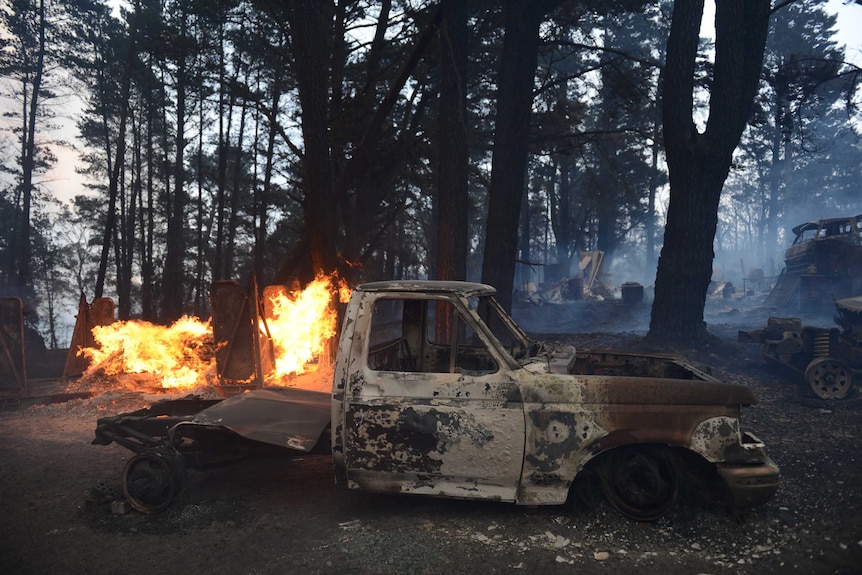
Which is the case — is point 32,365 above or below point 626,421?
below

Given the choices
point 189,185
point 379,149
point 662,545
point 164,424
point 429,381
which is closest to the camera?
point 662,545

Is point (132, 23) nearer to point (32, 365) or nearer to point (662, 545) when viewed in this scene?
point (32, 365)

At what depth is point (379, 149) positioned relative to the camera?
49.8ft

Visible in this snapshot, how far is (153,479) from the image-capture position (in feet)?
14.4

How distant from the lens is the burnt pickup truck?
3766 millimetres

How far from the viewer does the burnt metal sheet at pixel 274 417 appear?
434cm

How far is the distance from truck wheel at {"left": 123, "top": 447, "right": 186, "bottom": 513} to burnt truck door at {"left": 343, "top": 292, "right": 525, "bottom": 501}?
157cm

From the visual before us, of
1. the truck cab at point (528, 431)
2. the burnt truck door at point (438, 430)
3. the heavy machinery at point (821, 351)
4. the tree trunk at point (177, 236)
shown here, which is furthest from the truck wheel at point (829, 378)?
the tree trunk at point (177, 236)

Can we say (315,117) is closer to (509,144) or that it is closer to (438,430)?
(509,144)

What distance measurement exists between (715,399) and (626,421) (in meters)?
0.66

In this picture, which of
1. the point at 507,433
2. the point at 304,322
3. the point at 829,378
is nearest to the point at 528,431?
the point at 507,433

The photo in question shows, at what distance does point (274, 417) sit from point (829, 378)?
7.84 meters

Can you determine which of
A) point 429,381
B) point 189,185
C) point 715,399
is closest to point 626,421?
point 715,399

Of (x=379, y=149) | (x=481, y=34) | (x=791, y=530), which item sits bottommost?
(x=791, y=530)
